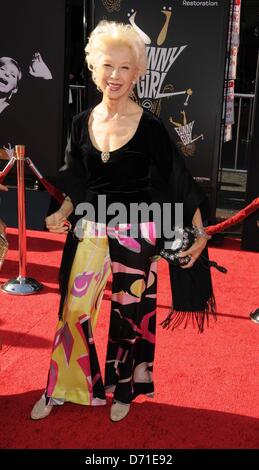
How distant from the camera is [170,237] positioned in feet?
9.09

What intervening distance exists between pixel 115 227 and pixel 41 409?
3.44ft

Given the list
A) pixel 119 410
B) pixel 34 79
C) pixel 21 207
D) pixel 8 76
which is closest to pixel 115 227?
pixel 119 410

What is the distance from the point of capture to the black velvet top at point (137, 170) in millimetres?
2539

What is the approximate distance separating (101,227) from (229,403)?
4.13ft

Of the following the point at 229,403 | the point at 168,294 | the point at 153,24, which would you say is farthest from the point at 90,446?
the point at 153,24

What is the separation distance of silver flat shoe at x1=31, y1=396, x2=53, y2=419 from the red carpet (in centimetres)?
4

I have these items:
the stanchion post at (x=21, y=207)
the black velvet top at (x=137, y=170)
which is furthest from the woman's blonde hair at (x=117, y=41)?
the stanchion post at (x=21, y=207)

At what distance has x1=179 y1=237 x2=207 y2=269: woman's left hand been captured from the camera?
273cm

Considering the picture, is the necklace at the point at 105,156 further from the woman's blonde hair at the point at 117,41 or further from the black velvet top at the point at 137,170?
the woman's blonde hair at the point at 117,41

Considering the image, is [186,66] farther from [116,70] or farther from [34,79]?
[116,70]

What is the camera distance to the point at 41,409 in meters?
2.89

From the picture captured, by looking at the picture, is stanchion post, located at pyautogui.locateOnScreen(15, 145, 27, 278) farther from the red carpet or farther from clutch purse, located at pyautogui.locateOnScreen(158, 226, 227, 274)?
clutch purse, located at pyautogui.locateOnScreen(158, 226, 227, 274)

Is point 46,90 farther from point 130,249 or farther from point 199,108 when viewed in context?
point 130,249

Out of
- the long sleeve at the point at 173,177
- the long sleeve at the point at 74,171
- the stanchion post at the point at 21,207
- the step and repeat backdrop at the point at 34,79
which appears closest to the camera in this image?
the long sleeve at the point at 173,177
